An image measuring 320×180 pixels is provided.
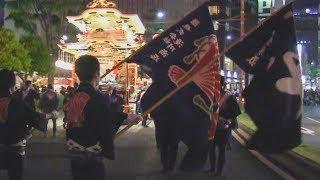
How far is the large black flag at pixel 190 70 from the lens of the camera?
691cm

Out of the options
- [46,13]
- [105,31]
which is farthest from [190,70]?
[46,13]

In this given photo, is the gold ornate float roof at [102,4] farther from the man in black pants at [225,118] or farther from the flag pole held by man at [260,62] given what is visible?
the flag pole held by man at [260,62]

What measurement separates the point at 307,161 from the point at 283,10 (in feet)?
20.3

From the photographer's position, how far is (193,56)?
23.8 ft

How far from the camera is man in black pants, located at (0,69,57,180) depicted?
19.9ft

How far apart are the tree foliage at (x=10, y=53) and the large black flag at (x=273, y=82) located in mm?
31511

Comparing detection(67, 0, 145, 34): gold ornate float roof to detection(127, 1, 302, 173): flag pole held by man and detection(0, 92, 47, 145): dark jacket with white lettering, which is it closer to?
detection(127, 1, 302, 173): flag pole held by man

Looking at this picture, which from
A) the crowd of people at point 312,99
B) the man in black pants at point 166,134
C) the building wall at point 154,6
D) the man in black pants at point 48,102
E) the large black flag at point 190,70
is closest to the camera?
the large black flag at point 190,70

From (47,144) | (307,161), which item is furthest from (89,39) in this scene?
(307,161)

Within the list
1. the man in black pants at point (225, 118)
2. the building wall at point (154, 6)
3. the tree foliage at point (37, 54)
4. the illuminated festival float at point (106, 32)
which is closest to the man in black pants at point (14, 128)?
the man in black pants at point (225, 118)

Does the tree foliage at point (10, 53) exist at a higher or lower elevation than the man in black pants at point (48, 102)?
higher

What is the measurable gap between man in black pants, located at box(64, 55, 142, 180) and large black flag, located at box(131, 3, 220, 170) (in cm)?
164

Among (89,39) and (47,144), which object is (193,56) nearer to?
(47,144)

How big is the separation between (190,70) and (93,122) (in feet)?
8.77
